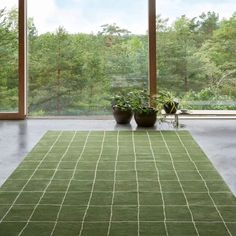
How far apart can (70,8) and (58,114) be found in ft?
5.10

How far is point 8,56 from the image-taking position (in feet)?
25.0

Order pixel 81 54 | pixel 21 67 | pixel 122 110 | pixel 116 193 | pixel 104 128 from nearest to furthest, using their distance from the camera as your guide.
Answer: pixel 116 193, pixel 104 128, pixel 122 110, pixel 21 67, pixel 81 54

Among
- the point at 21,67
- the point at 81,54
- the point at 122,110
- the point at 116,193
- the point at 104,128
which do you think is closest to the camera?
the point at 116,193

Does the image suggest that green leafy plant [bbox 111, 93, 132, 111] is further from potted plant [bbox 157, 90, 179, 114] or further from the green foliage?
the green foliage

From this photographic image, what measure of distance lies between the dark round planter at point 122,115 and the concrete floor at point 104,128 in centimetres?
10

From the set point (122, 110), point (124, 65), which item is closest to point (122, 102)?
point (122, 110)

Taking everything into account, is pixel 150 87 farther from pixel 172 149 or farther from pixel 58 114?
pixel 172 149

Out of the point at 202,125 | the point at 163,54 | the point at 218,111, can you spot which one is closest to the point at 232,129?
the point at 202,125

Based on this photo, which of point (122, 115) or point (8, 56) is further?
point (8, 56)

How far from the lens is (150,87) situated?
7.61 metres

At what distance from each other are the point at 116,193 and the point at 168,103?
11.7 ft

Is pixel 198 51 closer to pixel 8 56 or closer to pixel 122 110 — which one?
pixel 122 110

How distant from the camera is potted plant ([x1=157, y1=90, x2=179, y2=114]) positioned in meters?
6.85

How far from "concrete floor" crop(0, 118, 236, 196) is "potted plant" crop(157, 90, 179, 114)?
20 cm
